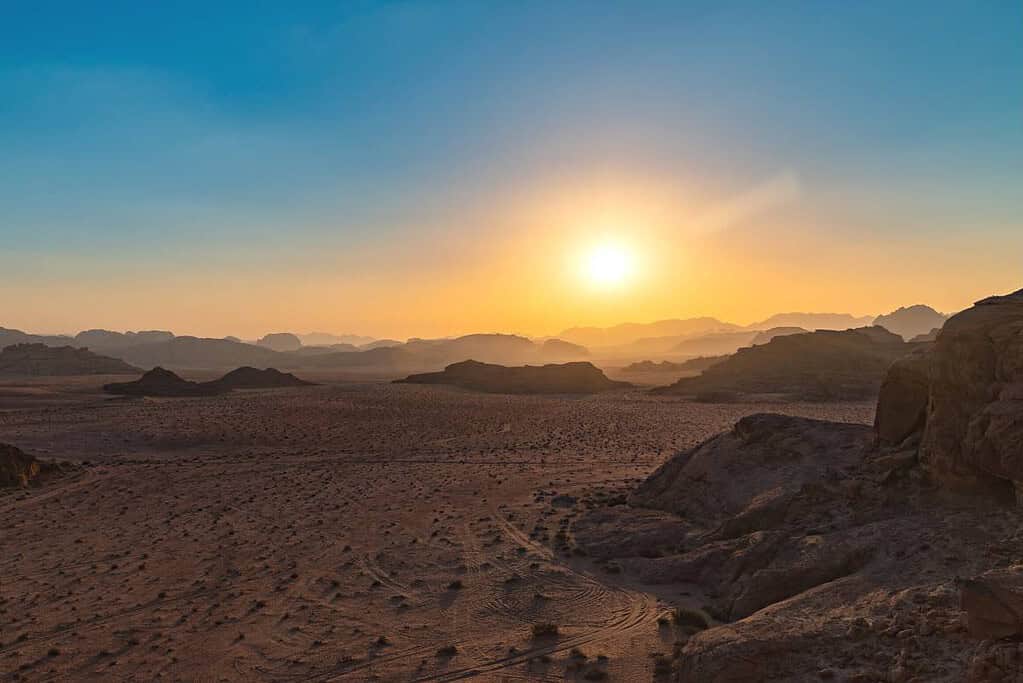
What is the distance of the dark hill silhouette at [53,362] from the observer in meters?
97.0

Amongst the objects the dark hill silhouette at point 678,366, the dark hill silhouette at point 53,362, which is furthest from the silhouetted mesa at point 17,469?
the dark hill silhouette at point 678,366

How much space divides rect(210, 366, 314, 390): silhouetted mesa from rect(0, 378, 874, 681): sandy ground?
36871 mm

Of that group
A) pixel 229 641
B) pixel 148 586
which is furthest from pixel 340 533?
pixel 229 641

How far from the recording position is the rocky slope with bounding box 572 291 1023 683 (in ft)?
21.8

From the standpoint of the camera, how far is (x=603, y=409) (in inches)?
1929

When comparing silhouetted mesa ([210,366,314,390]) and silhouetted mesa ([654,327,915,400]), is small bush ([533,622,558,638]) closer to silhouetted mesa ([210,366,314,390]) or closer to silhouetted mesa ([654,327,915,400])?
silhouetted mesa ([654,327,915,400])

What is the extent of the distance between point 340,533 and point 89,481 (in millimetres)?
12589

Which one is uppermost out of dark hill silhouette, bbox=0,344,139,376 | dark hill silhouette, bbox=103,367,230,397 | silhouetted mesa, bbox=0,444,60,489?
dark hill silhouette, bbox=0,344,139,376

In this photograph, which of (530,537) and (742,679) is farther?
(530,537)

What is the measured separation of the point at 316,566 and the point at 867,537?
10849 mm

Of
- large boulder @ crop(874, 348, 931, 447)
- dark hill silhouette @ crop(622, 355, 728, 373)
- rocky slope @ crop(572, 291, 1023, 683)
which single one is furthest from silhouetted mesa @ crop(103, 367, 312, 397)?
dark hill silhouette @ crop(622, 355, 728, 373)

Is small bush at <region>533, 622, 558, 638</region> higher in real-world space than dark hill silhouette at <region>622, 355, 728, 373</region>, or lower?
lower

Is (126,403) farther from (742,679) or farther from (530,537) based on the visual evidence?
(742,679)

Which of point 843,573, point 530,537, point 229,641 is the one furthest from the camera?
point 530,537
